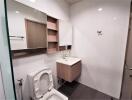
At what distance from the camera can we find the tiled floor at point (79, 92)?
1790 mm

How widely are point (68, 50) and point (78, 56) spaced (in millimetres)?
353

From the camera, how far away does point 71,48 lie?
2.35 metres

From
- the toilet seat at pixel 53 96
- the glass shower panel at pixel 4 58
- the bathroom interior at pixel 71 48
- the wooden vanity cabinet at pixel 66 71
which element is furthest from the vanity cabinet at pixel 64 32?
the glass shower panel at pixel 4 58

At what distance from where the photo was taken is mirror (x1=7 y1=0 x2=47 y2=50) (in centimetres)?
101

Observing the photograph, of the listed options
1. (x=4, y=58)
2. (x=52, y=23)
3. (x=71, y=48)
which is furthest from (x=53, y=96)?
(x=52, y=23)

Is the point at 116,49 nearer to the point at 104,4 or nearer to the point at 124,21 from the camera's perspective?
the point at 124,21

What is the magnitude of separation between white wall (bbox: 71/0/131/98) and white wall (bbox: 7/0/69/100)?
0.45 m

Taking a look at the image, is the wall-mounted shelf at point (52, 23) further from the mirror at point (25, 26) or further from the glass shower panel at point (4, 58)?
the glass shower panel at point (4, 58)

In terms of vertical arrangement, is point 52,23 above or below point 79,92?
above

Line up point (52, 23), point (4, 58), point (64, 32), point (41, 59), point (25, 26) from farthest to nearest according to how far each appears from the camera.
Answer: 1. point (64, 32)
2. point (52, 23)
3. point (41, 59)
4. point (25, 26)
5. point (4, 58)

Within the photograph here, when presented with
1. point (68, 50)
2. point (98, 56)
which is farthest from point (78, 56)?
point (98, 56)

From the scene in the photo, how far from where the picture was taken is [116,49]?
5.26 ft

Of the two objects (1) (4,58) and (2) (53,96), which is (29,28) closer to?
(1) (4,58)

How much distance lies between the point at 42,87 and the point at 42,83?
0.07 metres
